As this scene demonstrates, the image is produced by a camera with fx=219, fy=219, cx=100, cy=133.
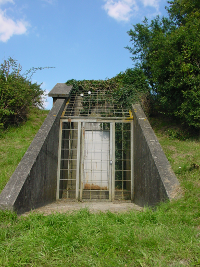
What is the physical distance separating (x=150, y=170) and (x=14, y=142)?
14.4 feet

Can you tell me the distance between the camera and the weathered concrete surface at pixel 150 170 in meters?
4.05

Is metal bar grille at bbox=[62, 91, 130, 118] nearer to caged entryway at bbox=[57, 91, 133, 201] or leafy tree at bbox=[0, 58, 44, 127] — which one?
caged entryway at bbox=[57, 91, 133, 201]

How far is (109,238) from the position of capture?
255cm

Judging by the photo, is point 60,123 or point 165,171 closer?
point 165,171

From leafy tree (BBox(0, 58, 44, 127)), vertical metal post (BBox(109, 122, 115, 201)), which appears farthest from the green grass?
vertical metal post (BBox(109, 122, 115, 201))

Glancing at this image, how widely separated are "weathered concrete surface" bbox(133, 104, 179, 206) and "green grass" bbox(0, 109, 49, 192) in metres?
3.10

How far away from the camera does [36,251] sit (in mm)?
2400

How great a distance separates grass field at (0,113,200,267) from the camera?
223 cm

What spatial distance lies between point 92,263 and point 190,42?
6597mm

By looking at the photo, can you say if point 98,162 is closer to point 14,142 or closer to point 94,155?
point 94,155

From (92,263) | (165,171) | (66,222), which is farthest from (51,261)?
(165,171)

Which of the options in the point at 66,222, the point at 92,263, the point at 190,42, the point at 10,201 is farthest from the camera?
the point at 190,42

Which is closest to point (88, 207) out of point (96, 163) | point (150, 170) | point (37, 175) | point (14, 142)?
point (37, 175)

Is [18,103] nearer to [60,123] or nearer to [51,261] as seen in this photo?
[60,123]
